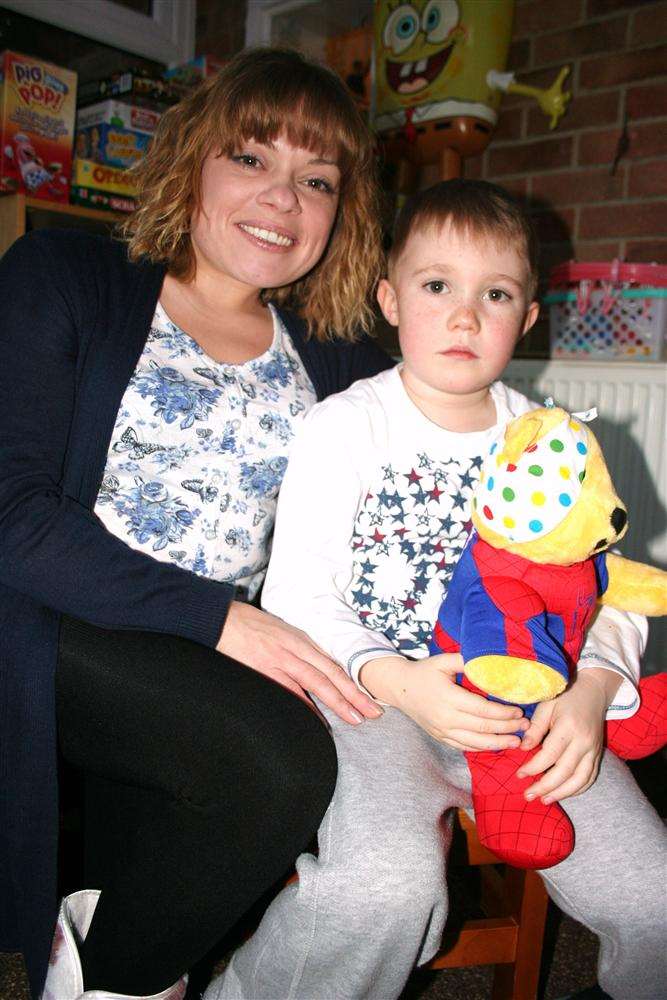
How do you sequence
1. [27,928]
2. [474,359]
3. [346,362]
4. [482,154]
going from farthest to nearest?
1. [482,154]
2. [346,362]
3. [474,359]
4. [27,928]

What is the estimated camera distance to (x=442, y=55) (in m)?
2.05

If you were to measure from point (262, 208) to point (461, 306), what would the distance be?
1.03 feet

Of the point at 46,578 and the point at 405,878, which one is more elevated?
the point at 46,578

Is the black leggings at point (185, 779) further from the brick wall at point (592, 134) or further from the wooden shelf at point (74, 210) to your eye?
the brick wall at point (592, 134)

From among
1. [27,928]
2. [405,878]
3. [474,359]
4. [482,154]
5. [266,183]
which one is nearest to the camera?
[405,878]

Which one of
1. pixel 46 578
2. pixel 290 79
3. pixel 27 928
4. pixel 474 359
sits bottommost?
pixel 27 928

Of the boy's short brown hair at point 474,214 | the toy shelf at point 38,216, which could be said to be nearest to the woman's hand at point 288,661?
the boy's short brown hair at point 474,214

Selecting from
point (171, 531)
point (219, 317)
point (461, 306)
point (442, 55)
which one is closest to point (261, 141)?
point (219, 317)

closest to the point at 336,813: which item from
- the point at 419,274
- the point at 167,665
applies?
the point at 167,665

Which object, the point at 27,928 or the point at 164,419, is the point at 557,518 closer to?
the point at 164,419

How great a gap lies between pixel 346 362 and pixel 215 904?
765 millimetres

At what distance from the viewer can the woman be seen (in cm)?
84

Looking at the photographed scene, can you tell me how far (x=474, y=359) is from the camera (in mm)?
1017

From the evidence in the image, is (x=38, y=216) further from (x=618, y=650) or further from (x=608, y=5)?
(x=618, y=650)
